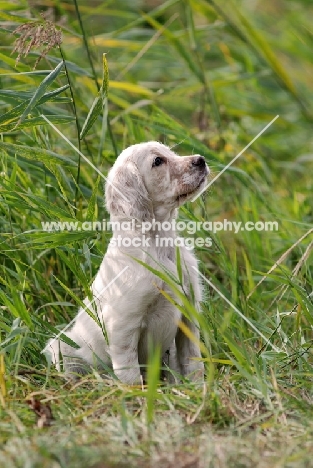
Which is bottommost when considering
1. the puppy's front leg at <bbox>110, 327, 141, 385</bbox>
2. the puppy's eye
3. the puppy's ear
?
the puppy's front leg at <bbox>110, 327, 141, 385</bbox>

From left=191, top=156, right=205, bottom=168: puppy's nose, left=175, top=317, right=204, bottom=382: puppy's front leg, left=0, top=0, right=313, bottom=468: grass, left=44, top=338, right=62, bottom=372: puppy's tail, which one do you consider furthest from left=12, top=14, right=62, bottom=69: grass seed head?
left=175, top=317, right=204, bottom=382: puppy's front leg

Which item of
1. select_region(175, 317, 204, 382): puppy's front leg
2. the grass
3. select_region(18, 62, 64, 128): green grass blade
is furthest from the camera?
select_region(175, 317, 204, 382): puppy's front leg

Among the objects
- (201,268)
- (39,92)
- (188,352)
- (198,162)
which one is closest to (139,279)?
(188,352)

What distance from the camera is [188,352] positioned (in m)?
3.66

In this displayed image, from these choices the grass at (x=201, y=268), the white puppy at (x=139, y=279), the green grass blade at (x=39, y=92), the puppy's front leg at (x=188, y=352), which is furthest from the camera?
the puppy's front leg at (x=188, y=352)

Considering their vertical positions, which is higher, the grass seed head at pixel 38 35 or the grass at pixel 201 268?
the grass seed head at pixel 38 35

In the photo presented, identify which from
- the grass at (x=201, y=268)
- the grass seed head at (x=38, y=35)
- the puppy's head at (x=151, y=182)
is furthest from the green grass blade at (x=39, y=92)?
the puppy's head at (x=151, y=182)

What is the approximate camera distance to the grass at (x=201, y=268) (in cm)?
265

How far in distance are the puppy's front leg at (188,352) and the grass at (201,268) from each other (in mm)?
95

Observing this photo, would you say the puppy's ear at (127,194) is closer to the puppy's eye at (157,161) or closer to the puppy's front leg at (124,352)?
the puppy's eye at (157,161)

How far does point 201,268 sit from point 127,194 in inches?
28.9

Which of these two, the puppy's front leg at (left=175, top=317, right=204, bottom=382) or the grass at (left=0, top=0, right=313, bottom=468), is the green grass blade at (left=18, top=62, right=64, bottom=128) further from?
the puppy's front leg at (left=175, top=317, right=204, bottom=382)

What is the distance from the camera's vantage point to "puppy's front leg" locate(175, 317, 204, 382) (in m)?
3.59

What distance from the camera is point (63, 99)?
3.72m
